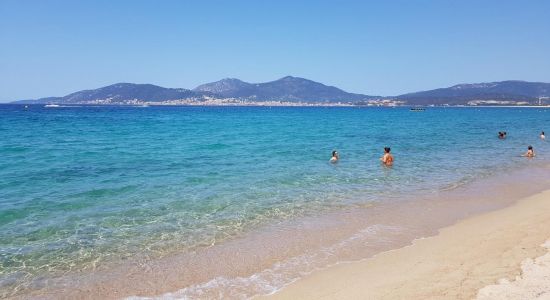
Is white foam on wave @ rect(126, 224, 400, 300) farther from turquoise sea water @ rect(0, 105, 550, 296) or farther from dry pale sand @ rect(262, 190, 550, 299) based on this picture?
turquoise sea water @ rect(0, 105, 550, 296)

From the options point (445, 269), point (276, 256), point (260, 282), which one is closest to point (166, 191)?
point (276, 256)

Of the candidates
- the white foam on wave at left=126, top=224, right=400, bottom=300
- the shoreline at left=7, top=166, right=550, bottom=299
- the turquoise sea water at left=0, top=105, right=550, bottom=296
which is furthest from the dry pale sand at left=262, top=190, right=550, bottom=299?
the turquoise sea water at left=0, top=105, right=550, bottom=296

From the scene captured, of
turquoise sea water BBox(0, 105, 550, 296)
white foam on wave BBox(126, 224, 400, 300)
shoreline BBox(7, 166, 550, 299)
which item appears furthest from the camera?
turquoise sea water BBox(0, 105, 550, 296)

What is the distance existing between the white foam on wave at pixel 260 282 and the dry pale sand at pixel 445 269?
0.29 m

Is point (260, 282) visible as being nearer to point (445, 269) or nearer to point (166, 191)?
point (445, 269)

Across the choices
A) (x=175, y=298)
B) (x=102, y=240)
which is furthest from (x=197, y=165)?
(x=175, y=298)

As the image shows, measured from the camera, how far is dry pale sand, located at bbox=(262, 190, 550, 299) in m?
6.53

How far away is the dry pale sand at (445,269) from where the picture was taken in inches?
257

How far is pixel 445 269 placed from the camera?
24.6 ft

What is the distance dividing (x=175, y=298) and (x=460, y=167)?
18.6 m

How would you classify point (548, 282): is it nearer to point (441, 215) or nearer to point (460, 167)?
point (441, 215)

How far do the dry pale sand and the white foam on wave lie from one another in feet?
0.97

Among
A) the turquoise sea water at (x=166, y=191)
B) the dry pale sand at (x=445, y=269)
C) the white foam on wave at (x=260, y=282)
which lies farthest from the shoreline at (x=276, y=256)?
the turquoise sea water at (x=166, y=191)

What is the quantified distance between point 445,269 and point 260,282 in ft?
11.5
